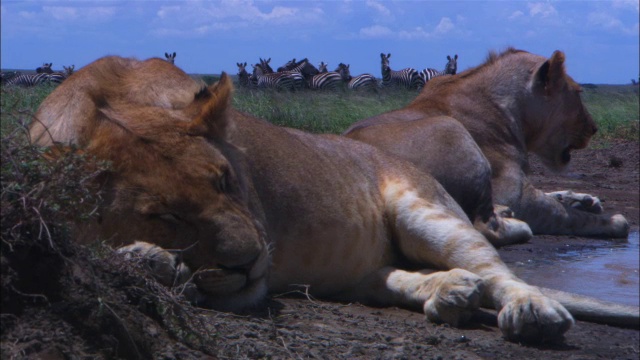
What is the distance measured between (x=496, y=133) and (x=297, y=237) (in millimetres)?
3808

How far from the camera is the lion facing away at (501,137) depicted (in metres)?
6.62

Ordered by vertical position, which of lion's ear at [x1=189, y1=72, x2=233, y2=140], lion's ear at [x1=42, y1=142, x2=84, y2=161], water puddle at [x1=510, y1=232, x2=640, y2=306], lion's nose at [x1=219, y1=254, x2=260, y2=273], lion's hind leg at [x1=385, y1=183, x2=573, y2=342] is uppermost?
lion's ear at [x1=189, y1=72, x2=233, y2=140]

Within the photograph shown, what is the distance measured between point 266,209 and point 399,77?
27.0m

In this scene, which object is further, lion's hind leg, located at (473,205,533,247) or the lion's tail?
lion's hind leg, located at (473,205,533,247)

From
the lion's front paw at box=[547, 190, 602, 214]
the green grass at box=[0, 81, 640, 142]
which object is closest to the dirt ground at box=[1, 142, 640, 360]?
the lion's front paw at box=[547, 190, 602, 214]

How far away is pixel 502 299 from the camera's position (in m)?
4.31

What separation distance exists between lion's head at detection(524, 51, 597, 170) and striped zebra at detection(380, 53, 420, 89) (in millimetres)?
19986

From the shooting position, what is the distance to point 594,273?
595cm

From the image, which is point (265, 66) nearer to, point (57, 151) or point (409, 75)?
point (409, 75)

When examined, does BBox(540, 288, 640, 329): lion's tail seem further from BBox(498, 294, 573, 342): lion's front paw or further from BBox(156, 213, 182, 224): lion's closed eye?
BBox(156, 213, 182, 224): lion's closed eye

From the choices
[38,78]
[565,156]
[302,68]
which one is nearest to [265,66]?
[302,68]

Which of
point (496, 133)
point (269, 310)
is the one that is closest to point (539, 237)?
point (496, 133)

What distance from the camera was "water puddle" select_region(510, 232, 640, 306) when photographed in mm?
5199

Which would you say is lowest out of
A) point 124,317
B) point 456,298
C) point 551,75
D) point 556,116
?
point 456,298
